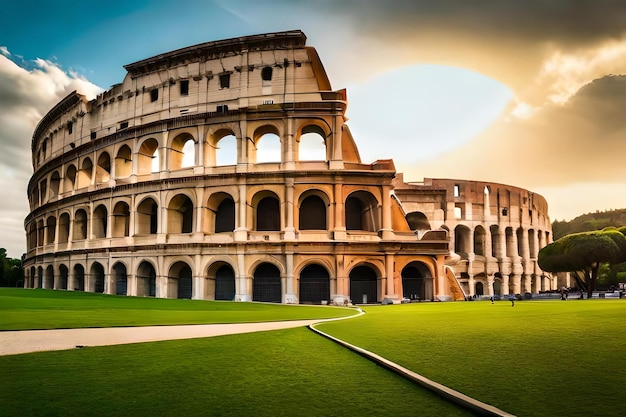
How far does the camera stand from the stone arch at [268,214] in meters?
35.5

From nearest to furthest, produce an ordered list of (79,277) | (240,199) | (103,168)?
1. (240,199)
2. (79,277)
3. (103,168)

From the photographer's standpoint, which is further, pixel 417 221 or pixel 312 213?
pixel 417 221

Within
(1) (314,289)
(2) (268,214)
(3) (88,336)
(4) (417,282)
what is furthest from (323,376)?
(4) (417,282)

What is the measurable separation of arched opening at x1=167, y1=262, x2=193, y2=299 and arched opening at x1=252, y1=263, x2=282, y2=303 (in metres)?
5.08

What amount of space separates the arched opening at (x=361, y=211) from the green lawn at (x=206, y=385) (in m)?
26.2

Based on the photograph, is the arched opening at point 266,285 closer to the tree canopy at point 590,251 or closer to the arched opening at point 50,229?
the arched opening at point 50,229

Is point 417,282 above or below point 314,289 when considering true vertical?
above

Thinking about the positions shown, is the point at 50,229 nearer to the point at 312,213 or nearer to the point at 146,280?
the point at 146,280

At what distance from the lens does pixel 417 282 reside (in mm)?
35281

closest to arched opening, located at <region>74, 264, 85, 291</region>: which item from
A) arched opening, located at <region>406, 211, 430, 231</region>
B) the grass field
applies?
arched opening, located at <region>406, 211, 430, 231</region>

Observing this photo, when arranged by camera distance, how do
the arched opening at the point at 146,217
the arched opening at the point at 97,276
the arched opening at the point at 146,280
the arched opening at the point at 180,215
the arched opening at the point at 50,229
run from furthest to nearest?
the arched opening at the point at 50,229 → the arched opening at the point at 97,276 → the arched opening at the point at 146,217 → the arched opening at the point at 146,280 → the arched opening at the point at 180,215

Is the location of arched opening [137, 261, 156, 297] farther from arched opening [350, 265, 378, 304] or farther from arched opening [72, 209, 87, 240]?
arched opening [350, 265, 378, 304]

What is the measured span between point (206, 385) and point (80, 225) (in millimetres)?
40140

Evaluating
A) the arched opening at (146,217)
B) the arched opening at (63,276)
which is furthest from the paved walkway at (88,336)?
the arched opening at (63,276)
